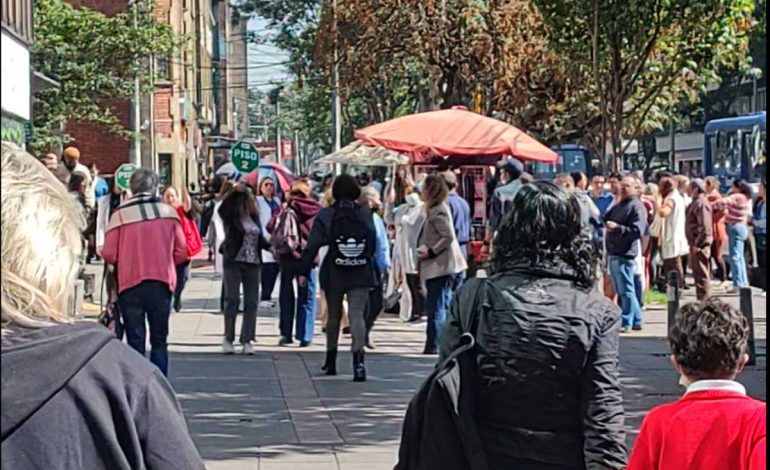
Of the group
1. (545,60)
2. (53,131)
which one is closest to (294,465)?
(545,60)

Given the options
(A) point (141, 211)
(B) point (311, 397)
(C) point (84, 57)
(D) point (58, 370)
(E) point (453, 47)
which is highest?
(C) point (84, 57)

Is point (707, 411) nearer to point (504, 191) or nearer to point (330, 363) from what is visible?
point (330, 363)

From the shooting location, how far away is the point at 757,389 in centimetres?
1172

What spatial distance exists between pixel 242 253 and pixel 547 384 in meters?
9.26

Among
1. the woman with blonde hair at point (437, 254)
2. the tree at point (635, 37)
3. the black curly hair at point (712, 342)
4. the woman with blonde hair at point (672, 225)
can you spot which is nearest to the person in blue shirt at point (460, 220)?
the woman with blonde hair at point (437, 254)

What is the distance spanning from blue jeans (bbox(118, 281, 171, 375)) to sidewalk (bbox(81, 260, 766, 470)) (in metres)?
0.64

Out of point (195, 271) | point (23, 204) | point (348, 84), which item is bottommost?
point (195, 271)

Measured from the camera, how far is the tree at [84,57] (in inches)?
1268

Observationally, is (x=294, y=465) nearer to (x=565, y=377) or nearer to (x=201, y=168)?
(x=565, y=377)

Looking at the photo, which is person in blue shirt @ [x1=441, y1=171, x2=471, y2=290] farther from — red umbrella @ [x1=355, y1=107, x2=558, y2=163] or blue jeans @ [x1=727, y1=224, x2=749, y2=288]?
blue jeans @ [x1=727, y1=224, x2=749, y2=288]

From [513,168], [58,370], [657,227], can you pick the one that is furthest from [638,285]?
[58,370]

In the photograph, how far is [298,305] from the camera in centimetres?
1454

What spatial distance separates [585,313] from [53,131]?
3014 cm

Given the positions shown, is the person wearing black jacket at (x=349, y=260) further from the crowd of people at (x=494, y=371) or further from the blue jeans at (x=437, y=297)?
A: the crowd of people at (x=494, y=371)
